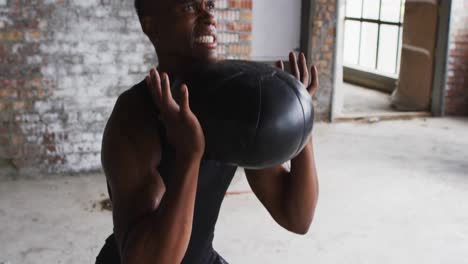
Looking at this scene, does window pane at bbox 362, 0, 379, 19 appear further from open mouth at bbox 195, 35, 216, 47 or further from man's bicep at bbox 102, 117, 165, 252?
man's bicep at bbox 102, 117, 165, 252

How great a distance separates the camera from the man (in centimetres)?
148

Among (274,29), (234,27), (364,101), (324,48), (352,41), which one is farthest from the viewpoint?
(352,41)

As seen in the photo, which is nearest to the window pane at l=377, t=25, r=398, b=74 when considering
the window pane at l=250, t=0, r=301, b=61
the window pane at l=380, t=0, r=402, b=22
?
the window pane at l=380, t=0, r=402, b=22

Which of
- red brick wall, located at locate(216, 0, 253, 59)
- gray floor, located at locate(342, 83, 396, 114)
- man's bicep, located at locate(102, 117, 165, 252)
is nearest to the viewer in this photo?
man's bicep, located at locate(102, 117, 165, 252)

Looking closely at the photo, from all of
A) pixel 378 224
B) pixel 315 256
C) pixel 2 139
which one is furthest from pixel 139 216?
pixel 2 139

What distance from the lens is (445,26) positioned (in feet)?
24.1

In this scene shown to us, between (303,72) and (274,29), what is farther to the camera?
(274,29)

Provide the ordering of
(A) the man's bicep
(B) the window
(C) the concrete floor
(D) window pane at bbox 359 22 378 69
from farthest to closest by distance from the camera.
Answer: (D) window pane at bbox 359 22 378 69
(B) the window
(C) the concrete floor
(A) the man's bicep

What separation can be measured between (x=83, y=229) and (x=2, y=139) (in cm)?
124

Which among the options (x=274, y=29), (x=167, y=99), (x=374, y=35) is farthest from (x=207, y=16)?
(x=374, y=35)

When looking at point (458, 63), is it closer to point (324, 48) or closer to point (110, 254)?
point (324, 48)

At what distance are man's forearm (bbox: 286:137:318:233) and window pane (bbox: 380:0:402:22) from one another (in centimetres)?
770

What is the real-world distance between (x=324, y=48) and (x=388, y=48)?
288 centimetres

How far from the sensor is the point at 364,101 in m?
8.51
